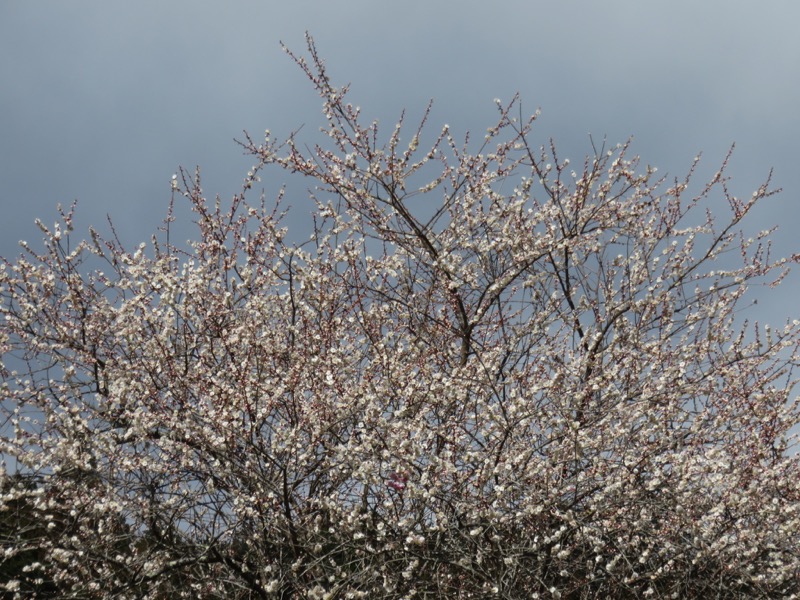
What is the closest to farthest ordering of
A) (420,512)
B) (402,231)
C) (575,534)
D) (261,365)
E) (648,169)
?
(420,512), (575,534), (261,365), (402,231), (648,169)

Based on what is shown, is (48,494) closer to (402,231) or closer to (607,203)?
(402,231)

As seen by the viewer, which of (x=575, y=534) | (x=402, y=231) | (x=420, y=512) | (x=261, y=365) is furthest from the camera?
(x=402, y=231)

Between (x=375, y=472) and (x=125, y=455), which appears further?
(x=125, y=455)

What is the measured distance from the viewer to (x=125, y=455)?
6.02 m

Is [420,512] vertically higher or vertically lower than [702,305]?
lower

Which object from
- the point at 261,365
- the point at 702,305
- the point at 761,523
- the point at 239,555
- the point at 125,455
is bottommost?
the point at 761,523

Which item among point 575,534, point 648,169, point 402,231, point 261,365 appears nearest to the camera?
point 575,534

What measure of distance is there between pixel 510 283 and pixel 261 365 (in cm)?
267

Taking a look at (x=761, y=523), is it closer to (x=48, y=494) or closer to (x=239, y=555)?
(x=239, y=555)

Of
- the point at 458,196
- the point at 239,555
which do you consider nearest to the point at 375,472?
the point at 239,555

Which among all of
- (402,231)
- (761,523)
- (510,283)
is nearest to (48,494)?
(402,231)

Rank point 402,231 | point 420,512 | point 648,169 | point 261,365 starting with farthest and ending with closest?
point 648,169
point 402,231
point 261,365
point 420,512

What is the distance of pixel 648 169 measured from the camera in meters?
8.30

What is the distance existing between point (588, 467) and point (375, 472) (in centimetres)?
170
